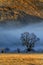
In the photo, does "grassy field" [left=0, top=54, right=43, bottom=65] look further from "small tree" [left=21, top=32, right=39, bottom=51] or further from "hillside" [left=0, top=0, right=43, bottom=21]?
"hillside" [left=0, top=0, right=43, bottom=21]

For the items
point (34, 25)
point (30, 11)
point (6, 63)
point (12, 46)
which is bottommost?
point (6, 63)

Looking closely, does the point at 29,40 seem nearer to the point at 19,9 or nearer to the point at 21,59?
the point at 21,59

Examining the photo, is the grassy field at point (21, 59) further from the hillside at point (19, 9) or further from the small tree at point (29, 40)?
the hillside at point (19, 9)

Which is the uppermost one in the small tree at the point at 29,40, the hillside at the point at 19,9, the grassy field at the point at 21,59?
the hillside at the point at 19,9

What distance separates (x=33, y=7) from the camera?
14.3ft

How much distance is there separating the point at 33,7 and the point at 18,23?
0.46 meters

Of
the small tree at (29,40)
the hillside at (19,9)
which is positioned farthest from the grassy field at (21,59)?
the hillside at (19,9)

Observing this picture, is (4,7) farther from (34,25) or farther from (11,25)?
(34,25)

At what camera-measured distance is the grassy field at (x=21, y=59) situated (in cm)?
388

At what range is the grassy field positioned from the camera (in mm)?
3881

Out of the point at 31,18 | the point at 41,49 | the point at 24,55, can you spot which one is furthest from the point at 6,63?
the point at 31,18

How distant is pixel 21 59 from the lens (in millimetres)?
3975

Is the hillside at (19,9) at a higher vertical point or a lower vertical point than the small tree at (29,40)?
higher

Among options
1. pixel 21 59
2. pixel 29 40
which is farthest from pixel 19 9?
pixel 21 59
